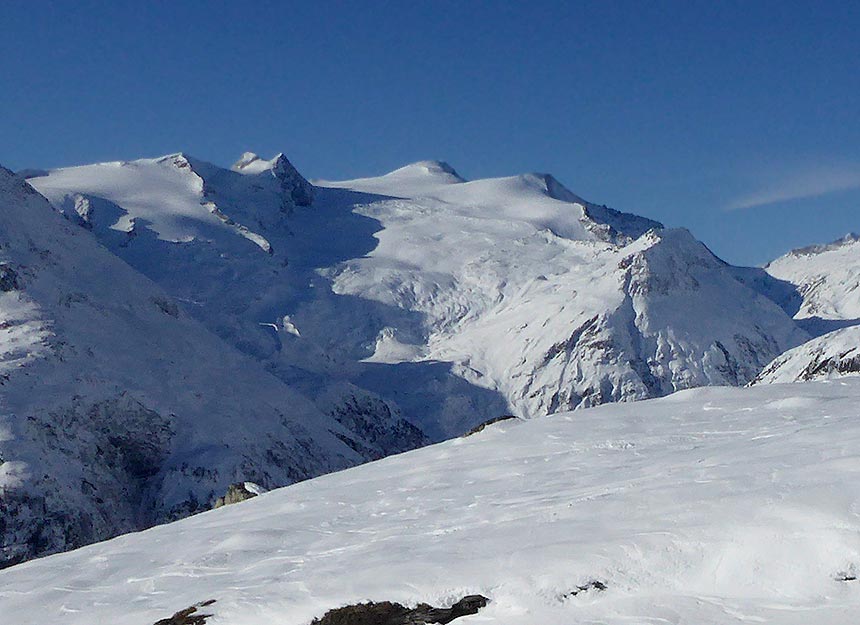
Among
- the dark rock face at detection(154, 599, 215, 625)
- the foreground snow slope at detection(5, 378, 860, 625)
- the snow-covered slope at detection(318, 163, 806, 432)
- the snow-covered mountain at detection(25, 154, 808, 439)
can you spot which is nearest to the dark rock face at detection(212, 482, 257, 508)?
the foreground snow slope at detection(5, 378, 860, 625)

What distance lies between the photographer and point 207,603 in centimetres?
1645

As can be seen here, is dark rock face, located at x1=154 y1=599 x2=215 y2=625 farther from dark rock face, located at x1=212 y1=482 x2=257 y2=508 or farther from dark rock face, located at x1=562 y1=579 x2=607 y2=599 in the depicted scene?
dark rock face, located at x1=212 y1=482 x2=257 y2=508

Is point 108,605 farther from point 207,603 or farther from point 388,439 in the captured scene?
point 388,439

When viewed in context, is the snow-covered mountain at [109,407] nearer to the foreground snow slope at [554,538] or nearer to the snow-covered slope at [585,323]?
the snow-covered slope at [585,323]

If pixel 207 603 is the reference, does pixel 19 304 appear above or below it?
above

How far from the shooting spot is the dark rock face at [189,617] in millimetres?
15836

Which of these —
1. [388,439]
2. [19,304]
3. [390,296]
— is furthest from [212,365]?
[390,296]

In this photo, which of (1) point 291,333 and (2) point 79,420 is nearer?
(2) point 79,420

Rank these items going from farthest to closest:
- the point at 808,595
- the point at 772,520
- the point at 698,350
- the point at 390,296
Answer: the point at 390,296, the point at 698,350, the point at 772,520, the point at 808,595

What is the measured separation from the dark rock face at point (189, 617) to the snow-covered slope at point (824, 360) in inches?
1683

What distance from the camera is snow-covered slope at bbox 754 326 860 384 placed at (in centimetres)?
5759

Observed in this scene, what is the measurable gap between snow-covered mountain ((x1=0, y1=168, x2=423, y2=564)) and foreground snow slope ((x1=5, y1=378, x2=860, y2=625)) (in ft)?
193

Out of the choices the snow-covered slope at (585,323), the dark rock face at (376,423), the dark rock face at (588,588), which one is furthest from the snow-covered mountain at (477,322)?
the dark rock face at (588,588)

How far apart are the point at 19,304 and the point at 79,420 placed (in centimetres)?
1816
